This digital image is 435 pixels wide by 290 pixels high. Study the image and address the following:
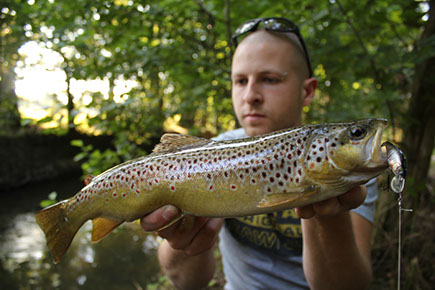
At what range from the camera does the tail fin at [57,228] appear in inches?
54.6

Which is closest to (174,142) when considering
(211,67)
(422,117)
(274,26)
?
(274,26)

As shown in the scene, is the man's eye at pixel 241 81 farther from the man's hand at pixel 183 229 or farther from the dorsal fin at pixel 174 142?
the man's hand at pixel 183 229

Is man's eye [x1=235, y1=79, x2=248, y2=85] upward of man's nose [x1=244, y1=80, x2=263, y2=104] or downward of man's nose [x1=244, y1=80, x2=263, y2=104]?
upward

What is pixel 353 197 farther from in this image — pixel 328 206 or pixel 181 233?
pixel 181 233

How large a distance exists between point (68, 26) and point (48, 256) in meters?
5.57

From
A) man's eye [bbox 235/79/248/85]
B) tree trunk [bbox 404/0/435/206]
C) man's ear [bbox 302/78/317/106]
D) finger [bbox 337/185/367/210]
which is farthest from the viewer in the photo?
tree trunk [bbox 404/0/435/206]

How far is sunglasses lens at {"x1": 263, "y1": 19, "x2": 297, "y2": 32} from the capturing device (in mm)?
2074

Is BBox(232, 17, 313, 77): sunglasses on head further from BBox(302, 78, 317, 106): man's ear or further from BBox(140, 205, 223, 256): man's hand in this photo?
BBox(140, 205, 223, 256): man's hand

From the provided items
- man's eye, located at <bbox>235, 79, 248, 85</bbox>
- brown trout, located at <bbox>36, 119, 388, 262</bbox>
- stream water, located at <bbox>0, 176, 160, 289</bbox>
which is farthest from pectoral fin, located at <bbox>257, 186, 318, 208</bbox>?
stream water, located at <bbox>0, 176, 160, 289</bbox>

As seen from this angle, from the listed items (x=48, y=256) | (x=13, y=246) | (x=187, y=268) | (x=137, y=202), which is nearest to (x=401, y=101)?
(x=187, y=268)

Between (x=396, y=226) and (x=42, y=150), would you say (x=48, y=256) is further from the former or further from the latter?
(x=396, y=226)

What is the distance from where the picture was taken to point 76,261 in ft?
19.2

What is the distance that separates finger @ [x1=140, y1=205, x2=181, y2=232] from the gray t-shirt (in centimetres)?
105

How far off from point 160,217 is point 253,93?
3.55 ft
